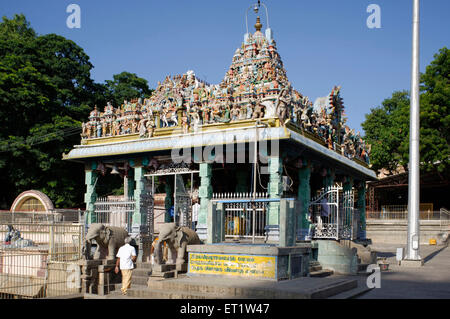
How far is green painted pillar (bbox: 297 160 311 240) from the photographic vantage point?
14.7 metres

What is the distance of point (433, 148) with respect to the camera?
104ft

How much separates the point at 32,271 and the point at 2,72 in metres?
18.9

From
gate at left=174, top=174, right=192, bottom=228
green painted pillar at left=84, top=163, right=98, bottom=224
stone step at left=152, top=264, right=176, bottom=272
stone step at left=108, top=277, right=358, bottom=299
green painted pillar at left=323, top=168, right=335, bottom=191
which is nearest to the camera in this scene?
stone step at left=108, top=277, right=358, bottom=299

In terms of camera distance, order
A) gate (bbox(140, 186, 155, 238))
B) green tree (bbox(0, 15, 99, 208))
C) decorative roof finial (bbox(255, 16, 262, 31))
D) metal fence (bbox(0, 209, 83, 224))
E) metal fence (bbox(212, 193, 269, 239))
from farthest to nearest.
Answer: green tree (bbox(0, 15, 99, 208))
metal fence (bbox(0, 209, 83, 224))
decorative roof finial (bbox(255, 16, 262, 31))
gate (bbox(140, 186, 155, 238))
metal fence (bbox(212, 193, 269, 239))

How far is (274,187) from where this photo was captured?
14.1m

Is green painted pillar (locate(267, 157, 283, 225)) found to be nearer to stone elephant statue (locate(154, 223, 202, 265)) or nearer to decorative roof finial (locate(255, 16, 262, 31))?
stone elephant statue (locate(154, 223, 202, 265))

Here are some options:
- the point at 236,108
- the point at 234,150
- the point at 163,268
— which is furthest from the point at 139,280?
the point at 236,108

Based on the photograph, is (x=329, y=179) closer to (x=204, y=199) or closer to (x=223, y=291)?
(x=204, y=199)

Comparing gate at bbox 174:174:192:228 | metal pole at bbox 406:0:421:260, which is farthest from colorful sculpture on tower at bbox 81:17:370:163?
metal pole at bbox 406:0:421:260

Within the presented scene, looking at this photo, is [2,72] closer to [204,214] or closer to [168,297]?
[204,214]

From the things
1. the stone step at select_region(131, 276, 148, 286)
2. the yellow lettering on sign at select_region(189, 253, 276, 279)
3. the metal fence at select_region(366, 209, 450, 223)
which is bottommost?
the stone step at select_region(131, 276, 148, 286)

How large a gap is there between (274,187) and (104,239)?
5.25 m

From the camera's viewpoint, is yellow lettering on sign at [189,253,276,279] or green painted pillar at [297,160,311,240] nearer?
yellow lettering on sign at [189,253,276,279]

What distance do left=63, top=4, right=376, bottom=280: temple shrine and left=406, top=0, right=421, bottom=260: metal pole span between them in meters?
2.09
